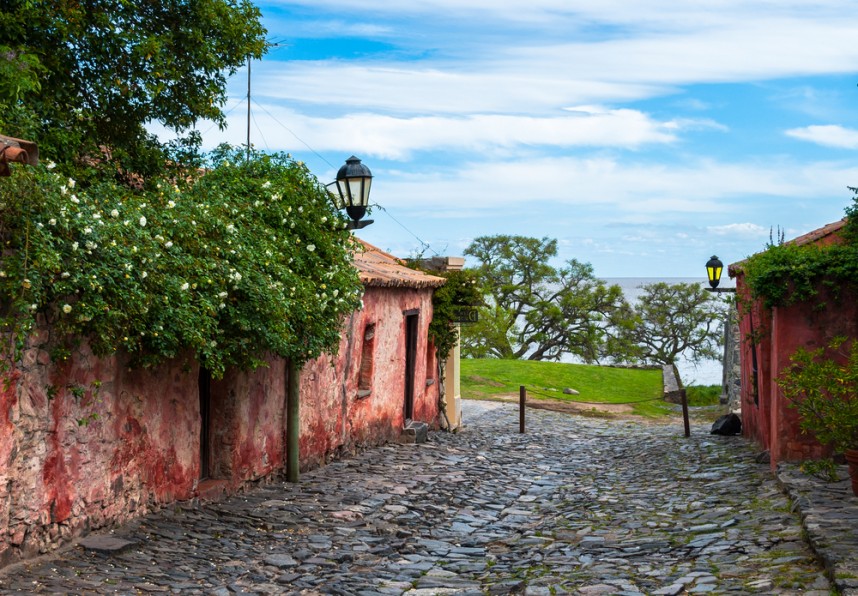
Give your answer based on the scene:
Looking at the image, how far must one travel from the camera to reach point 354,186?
11.6 m

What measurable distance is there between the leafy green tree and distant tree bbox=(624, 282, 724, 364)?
32496 mm

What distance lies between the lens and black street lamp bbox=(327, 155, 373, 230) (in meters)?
11.6

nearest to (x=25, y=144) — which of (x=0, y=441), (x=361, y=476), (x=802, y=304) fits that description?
(x=0, y=441)

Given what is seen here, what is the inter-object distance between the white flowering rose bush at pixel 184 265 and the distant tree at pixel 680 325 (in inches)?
1256

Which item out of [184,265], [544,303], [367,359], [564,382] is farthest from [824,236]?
[544,303]

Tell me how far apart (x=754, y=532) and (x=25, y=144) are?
7054 mm

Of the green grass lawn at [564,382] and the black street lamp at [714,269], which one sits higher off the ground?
the black street lamp at [714,269]

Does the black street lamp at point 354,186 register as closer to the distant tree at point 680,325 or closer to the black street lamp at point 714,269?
the black street lamp at point 714,269

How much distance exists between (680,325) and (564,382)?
1561cm

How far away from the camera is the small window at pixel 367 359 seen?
48.6ft

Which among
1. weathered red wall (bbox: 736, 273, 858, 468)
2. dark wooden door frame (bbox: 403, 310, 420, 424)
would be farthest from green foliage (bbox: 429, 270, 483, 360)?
weathered red wall (bbox: 736, 273, 858, 468)

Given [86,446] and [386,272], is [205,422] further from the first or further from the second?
[386,272]

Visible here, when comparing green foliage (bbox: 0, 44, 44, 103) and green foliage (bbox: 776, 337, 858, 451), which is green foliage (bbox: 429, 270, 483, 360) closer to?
green foliage (bbox: 776, 337, 858, 451)

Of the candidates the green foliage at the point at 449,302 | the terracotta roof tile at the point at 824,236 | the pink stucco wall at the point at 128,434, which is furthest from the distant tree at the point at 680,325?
the pink stucco wall at the point at 128,434
